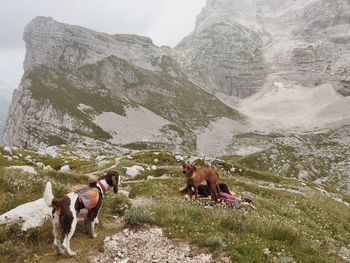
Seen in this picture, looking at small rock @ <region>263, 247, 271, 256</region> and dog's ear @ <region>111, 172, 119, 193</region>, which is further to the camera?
dog's ear @ <region>111, 172, 119, 193</region>

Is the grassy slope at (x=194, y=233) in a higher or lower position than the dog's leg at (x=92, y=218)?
lower

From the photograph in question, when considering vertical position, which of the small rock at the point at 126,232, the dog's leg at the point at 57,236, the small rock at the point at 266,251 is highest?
the dog's leg at the point at 57,236

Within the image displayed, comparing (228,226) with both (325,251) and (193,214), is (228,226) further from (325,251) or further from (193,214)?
(325,251)

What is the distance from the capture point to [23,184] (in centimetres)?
1609

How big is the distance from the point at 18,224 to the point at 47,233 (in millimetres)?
1123

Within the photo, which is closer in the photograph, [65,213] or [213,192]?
[65,213]

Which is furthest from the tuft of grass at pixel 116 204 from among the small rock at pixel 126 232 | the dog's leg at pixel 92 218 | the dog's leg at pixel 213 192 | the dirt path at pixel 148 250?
the dog's leg at pixel 213 192

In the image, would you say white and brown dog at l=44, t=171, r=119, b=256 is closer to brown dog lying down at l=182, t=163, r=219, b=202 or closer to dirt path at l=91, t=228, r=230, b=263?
dirt path at l=91, t=228, r=230, b=263

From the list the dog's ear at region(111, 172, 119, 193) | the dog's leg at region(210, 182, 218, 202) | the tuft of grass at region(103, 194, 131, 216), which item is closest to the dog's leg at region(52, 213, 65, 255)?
the dog's ear at region(111, 172, 119, 193)

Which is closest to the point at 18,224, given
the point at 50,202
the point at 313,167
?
the point at 50,202

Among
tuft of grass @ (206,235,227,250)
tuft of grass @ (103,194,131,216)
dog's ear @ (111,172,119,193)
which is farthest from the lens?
tuft of grass @ (103,194,131,216)

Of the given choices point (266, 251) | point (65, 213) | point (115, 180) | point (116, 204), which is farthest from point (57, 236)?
point (266, 251)

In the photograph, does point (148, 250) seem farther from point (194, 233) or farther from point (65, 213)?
point (65, 213)

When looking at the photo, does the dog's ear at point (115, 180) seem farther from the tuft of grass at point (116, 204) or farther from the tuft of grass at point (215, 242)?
the tuft of grass at point (215, 242)
